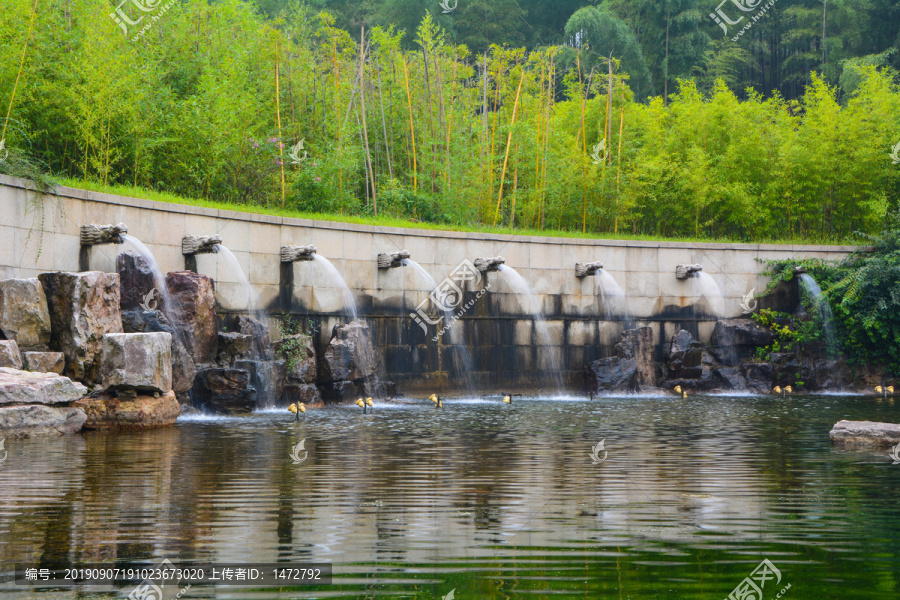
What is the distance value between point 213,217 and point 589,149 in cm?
1124

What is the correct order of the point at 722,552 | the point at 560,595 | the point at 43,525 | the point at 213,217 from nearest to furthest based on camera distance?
the point at 560,595
the point at 722,552
the point at 43,525
the point at 213,217

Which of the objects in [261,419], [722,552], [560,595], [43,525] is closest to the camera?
[560,595]

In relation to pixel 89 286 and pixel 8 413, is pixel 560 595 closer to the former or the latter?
pixel 8 413

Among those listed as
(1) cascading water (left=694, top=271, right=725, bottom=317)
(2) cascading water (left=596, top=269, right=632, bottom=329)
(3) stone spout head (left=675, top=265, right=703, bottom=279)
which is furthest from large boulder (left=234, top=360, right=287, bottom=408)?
(1) cascading water (left=694, top=271, right=725, bottom=317)

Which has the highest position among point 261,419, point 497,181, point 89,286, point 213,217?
point 497,181

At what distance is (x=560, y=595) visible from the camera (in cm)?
312

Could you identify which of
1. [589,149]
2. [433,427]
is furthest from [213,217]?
[589,149]

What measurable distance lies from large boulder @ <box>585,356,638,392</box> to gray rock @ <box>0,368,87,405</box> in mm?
9918

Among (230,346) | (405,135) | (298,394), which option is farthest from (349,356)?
(405,135)

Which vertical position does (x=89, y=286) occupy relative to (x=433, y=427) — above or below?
above

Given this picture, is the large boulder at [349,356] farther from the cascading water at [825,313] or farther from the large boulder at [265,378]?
the cascading water at [825,313]

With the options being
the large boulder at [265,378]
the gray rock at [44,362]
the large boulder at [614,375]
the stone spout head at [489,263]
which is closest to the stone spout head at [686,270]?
the large boulder at [614,375]

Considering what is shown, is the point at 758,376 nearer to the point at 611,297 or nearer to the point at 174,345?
the point at 611,297

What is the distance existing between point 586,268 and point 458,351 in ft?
10.2
